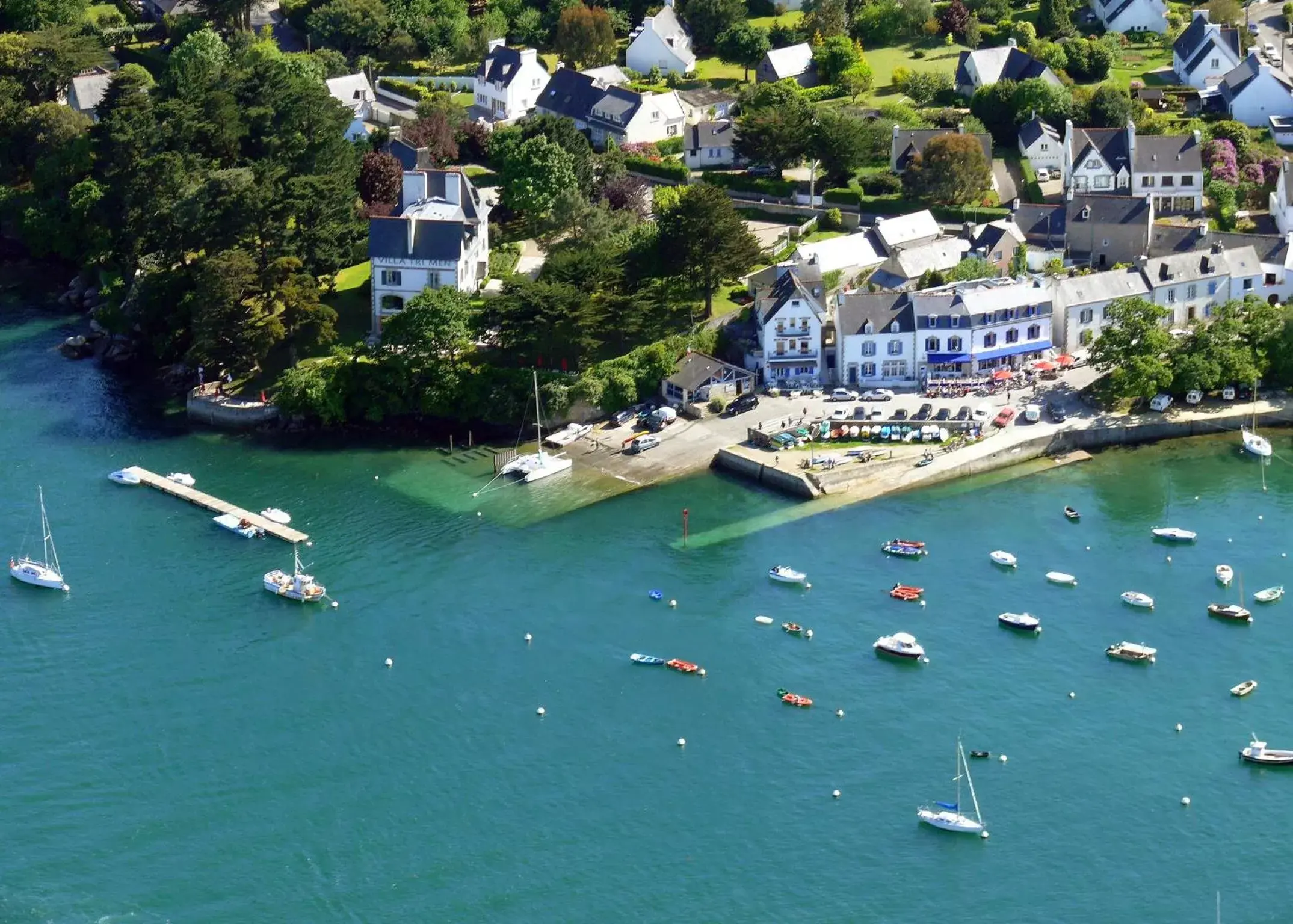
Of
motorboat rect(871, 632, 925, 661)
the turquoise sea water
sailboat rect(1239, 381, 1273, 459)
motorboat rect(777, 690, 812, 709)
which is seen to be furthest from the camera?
sailboat rect(1239, 381, 1273, 459)

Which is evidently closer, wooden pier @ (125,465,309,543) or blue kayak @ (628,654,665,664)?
blue kayak @ (628,654,665,664)

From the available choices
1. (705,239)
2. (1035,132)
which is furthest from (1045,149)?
(705,239)

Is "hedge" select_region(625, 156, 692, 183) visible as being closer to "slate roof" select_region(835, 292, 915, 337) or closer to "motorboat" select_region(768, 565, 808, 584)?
"slate roof" select_region(835, 292, 915, 337)

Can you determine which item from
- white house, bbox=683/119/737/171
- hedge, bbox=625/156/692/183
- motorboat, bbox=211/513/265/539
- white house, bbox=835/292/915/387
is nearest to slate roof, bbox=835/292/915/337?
white house, bbox=835/292/915/387

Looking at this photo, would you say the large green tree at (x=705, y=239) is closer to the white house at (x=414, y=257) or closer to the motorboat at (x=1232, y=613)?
the white house at (x=414, y=257)

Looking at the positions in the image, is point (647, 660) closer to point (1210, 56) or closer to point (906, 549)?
point (906, 549)

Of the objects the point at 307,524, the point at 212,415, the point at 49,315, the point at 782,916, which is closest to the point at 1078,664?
the point at 782,916
